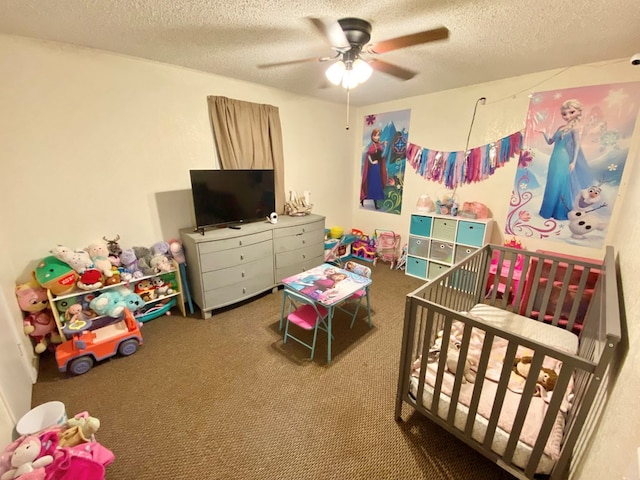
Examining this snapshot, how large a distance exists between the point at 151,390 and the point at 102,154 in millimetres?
1948

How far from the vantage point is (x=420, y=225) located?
3578mm

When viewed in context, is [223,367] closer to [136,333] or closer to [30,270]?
[136,333]

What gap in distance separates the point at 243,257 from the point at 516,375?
2342 millimetres

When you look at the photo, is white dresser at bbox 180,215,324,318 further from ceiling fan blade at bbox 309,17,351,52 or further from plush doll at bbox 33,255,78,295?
ceiling fan blade at bbox 309,17,351,52

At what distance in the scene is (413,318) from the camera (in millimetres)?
1448

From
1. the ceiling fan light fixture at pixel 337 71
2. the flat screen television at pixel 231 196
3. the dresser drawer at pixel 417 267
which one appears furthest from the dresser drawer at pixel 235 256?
the dresser drawer at pixel 417 267

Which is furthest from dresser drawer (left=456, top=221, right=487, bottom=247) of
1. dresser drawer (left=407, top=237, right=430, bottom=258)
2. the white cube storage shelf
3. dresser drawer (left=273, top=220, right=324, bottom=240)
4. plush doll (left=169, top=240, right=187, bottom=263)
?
plush doll (left=169, top=240, right=187, bottom=263)

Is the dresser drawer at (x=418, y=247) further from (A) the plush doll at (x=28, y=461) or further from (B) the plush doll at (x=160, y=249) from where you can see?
(A) the plush doll at (x=28, y=461)

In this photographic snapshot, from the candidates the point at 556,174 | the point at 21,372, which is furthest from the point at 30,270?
→ the point at 556,174

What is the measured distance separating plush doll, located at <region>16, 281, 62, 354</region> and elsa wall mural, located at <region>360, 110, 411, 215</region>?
3.90 m

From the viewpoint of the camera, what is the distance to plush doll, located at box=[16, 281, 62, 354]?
201cm

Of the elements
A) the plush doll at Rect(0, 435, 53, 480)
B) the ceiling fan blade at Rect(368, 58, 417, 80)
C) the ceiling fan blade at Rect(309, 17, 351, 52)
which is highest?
the ceiling fan blade at Rect(309, 17, 351, 52)

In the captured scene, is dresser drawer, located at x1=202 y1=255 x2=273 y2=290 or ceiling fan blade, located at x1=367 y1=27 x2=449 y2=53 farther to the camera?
dresser drawer, located at x1=202 y1=255 x2=273 y2=290

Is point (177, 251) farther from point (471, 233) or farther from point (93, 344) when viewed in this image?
point (471, 233)
